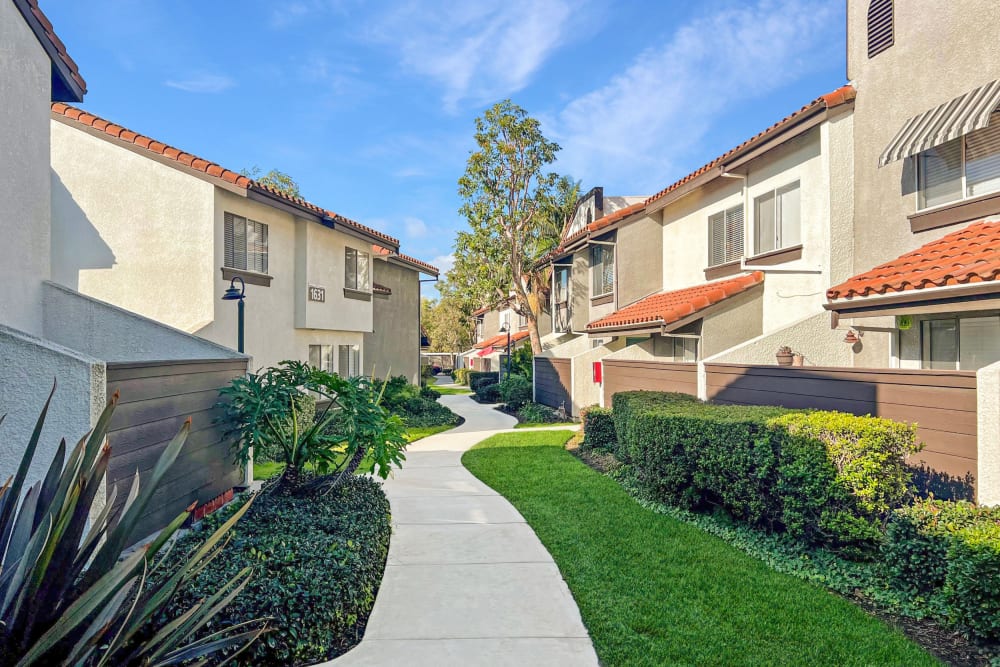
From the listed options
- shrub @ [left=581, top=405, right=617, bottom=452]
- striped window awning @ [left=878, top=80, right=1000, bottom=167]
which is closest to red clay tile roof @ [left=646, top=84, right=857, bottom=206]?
striped window awning @ [left=878, top=80, right=1000, bottom=167]

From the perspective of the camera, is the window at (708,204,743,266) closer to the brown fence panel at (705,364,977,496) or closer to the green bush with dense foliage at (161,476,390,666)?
the brown fence panel at (705,364,977,496)

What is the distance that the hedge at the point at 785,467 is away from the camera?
607 centimetres

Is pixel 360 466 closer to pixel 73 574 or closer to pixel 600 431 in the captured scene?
pixel 600 431

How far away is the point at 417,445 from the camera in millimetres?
15617

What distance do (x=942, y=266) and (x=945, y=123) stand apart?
234cm

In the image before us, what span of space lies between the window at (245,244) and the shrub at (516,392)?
477 inches

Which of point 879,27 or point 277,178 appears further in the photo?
point 277,178

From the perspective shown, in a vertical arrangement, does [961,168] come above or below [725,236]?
below

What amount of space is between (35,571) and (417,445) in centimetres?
1316

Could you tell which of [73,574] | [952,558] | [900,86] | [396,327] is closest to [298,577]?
[73,574]

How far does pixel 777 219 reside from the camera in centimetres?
1290

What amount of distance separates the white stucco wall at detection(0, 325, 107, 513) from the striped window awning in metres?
10.3

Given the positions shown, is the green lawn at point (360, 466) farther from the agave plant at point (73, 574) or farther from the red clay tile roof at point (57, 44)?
the red clay tile roof at point (57, 44)

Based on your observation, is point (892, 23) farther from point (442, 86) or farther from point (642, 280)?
point (442, 86)
